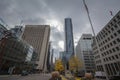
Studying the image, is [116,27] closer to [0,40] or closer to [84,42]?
[0,40]

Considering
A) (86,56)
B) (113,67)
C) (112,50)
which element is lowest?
(113,67)

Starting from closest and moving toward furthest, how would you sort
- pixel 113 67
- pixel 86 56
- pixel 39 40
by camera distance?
pixel 113 67, pixel 86 56, pixel 39 40

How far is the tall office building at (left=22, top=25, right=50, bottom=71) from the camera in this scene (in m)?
124

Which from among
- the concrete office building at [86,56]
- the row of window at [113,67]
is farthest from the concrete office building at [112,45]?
the concrete office building at [86,56]

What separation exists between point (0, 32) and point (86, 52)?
85241 mm

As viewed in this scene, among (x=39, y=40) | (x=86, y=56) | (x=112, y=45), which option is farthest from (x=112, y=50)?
(x=39, y=40)

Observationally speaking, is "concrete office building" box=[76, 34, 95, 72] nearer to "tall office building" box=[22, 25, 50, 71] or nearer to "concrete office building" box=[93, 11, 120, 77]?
"concrete office building" box=[93, 11, 120, 77]

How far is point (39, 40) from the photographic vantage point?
5463 inches

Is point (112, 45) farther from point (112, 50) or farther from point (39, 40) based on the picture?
point (39, 40)

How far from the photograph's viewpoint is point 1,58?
39781 millimetres

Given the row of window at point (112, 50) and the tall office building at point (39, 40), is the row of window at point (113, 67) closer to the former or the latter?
the row of window at point (112, 50)

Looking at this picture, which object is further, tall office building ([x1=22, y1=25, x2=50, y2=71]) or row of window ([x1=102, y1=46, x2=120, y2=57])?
tall office building ([x1=22, y1=25, x2=50, y2=71])

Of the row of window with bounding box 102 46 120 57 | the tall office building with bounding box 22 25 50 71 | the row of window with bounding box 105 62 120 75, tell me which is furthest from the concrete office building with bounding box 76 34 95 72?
the tall office building with bounding box 22 25 50 71

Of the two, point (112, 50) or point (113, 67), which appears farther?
point (112, 50)
